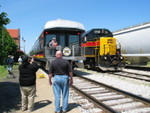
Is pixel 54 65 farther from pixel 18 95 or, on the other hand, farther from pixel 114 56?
pixel 114 56

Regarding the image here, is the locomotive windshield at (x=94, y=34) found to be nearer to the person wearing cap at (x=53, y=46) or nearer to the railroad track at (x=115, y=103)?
the person wearing cap at (x=53, y=46)

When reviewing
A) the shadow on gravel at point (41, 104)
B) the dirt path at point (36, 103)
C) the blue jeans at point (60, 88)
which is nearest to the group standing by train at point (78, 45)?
the dirt path at point (36, 103)

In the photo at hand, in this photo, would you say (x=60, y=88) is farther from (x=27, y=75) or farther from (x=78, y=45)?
(x=78, y=45)

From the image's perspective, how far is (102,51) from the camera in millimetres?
16141

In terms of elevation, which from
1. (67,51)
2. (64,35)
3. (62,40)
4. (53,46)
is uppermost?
(64,35)

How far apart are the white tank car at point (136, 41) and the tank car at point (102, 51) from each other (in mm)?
2300

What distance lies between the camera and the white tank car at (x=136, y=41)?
16.6 m

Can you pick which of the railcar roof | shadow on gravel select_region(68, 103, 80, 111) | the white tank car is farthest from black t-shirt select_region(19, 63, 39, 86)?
the white tank car

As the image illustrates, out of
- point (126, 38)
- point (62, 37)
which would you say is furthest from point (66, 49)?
point (126, 38)

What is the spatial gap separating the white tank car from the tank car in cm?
230

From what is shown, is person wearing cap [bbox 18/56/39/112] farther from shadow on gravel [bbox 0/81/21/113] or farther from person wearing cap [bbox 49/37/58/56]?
person wearing cap [bbox 49/37/58/56]

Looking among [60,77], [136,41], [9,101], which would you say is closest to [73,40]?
[136,41]

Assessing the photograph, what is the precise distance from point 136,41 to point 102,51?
3.78 m

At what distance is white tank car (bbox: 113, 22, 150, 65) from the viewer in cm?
1657
